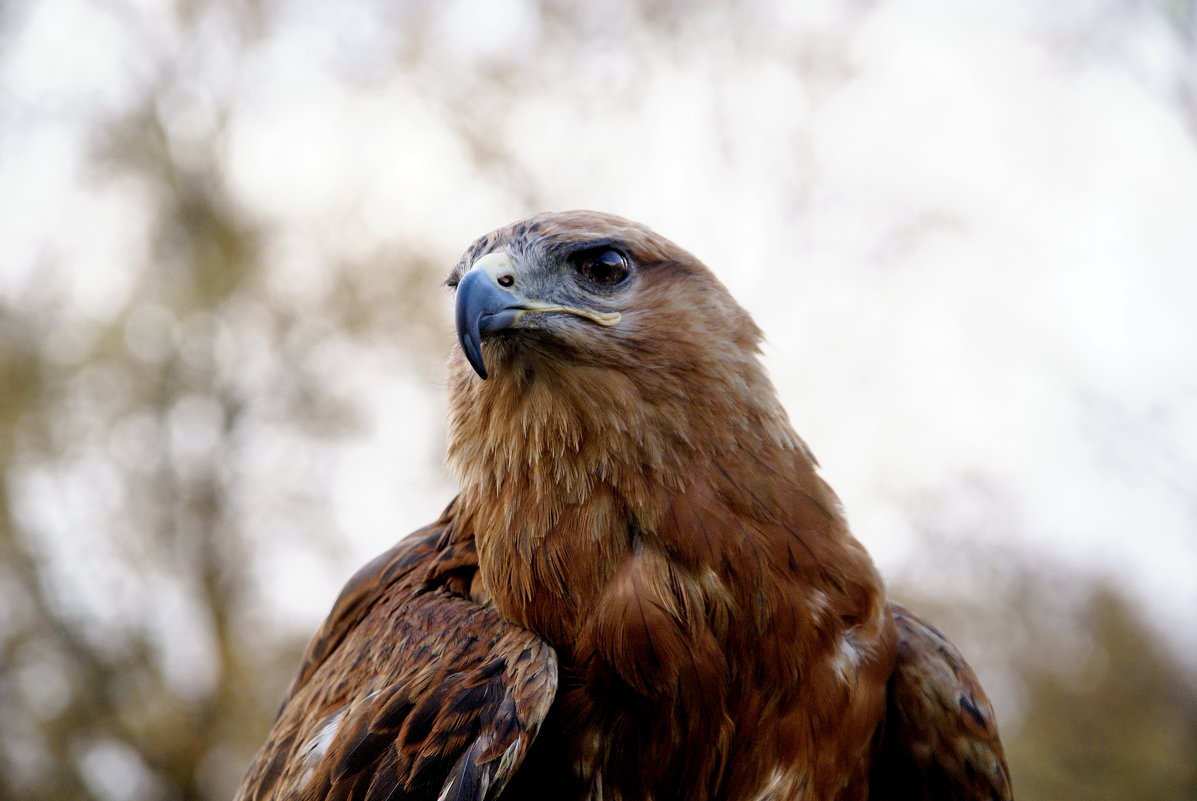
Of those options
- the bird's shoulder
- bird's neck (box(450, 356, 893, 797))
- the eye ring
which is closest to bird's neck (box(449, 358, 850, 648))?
bird's neck (box(450, 356, 893, 797))

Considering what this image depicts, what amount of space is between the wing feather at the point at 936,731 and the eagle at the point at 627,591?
0.01 meters

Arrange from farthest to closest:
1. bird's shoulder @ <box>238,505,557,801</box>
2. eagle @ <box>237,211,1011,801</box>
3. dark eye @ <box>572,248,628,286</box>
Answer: dark eye @ <box>572,248,628,286</box> < eagle @ <box>237,211,1011,801</box> < bird's shoulder @ <box>238,505,557,801</box>

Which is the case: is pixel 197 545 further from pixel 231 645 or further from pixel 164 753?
pixel 164 753

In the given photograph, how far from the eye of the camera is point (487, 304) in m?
3.11

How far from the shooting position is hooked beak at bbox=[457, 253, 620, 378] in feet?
10.1

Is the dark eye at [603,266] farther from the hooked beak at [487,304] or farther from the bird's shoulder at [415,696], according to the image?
the bird's shoulder at [415,696]

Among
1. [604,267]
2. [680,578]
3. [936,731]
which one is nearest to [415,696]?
[680,578]

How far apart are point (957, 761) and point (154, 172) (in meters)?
20.2

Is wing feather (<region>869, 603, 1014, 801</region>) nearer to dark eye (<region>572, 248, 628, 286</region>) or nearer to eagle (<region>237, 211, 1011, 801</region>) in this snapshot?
eagle (<region>237, 211, 1011, 801</region>)

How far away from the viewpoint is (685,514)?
311 cm

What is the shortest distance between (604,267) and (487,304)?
0.52 m

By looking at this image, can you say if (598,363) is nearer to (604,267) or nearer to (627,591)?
(604,267)

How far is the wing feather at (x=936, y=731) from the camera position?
361 cm

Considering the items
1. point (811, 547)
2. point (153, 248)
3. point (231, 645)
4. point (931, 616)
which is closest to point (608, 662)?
point (811, 547)
